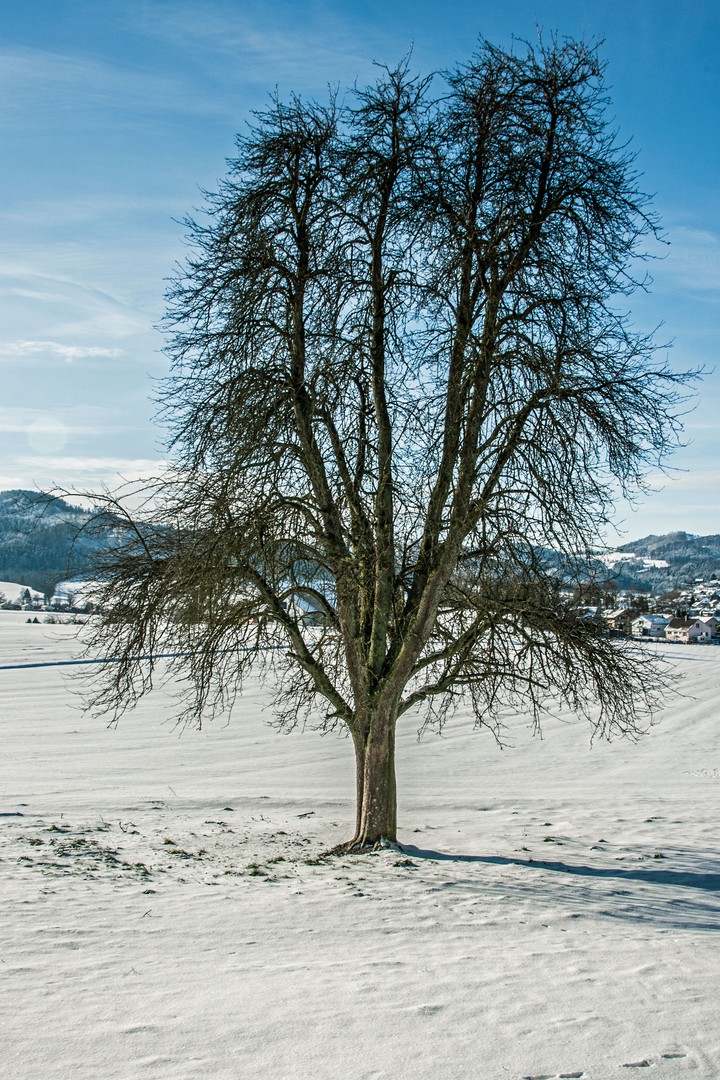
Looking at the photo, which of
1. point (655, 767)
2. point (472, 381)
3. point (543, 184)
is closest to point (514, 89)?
point (543, 184)

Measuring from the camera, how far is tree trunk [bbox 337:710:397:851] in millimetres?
11484

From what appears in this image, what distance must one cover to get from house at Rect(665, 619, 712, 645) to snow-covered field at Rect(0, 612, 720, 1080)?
114497 mm

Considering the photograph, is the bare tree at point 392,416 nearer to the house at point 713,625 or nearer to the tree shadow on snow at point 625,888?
the tree shadow on snow at point 625,888

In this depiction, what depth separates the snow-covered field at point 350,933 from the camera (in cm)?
441

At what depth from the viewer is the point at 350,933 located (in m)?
7.38

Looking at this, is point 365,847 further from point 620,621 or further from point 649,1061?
point 649,1061

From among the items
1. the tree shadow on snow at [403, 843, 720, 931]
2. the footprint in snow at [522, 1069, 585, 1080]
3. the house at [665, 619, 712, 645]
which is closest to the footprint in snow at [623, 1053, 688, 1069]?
the footprint in snow at [522, 1069, 585, 1080]

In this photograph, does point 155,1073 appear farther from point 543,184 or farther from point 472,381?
point 543,184

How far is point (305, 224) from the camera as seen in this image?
11.0 meters

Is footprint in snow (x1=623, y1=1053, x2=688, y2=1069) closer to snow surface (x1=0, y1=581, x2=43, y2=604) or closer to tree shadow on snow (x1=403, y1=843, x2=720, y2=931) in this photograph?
tree shadow on snow (x1=403, y1=843, x2=720, y2=931)

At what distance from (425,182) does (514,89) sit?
1.62 m

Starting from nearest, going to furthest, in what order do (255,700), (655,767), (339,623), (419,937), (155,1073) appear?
1. (155,1073)
2. (419,937)
3. (339,623)
4. (655,767)
5. (255,700)

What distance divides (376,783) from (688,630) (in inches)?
4992

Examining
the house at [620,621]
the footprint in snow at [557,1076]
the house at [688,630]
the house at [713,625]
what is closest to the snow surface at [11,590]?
the house at [688,630]
